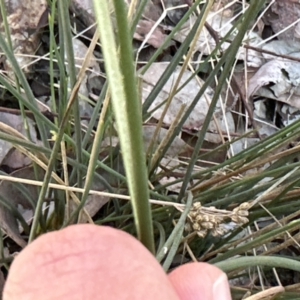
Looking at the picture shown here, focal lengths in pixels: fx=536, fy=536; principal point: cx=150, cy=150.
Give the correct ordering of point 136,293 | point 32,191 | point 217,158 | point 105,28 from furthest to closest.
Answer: point 217,158
point 32,191
point 136,293
point 105,28

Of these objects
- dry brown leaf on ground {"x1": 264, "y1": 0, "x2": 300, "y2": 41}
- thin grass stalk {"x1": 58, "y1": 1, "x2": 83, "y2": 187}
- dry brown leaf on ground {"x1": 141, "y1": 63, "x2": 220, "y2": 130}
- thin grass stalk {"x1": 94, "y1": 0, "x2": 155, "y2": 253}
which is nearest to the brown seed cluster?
thin grass stalk {"x1": 58, "y1": 1, "x2": 83, "y2": 187}

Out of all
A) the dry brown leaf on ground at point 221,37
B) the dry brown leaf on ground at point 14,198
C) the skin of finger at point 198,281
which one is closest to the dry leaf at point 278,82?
the dry brown leaf on ground at point 221,37

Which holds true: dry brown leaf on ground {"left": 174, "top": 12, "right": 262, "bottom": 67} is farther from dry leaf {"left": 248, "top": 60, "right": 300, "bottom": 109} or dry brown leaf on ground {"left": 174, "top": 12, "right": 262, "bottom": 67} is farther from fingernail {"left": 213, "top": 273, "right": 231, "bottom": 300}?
fingernail {"left": 213, "top": 273, "right": 231, "bottom": 300}

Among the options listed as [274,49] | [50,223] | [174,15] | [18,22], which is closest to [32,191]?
[50,223]

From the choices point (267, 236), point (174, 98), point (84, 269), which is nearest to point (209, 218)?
point (267, 236)

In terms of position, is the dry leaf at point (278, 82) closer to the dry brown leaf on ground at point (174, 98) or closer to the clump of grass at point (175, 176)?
the dry brown leaf on ground at point (174, 98)

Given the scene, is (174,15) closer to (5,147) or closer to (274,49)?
(274,49)
